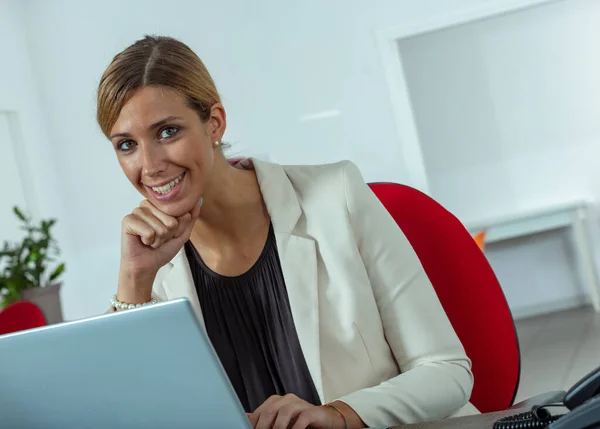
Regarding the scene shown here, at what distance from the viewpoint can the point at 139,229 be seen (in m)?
1.52

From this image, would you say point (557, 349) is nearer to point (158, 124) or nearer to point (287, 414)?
point (158, 124)

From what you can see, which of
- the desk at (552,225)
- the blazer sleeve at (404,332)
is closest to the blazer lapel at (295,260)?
the blazer sleeve at (404,332)

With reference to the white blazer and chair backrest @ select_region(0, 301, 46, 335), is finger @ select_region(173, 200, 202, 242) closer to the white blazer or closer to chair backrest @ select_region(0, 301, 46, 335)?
the white blazer

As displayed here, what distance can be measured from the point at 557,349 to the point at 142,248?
4209mm

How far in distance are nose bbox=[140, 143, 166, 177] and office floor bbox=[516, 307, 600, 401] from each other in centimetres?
290

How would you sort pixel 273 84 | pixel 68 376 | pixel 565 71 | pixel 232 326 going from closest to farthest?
pixel 68 376, pixel 232 326, pixel 273 84, pixel 565 71

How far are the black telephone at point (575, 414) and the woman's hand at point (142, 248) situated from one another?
30.2 inches

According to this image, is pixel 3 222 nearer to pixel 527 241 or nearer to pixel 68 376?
pixel 527 241

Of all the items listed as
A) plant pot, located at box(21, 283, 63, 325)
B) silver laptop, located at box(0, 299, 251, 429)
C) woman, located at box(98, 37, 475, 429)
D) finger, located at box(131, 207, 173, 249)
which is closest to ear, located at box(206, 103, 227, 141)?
woman, located at box(98, 37, 475, 429)

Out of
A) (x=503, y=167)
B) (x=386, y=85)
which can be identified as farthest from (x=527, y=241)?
(x=386, y=85)

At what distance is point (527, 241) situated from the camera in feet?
23.6

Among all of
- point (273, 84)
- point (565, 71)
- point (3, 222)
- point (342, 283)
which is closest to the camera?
point (342, 283)

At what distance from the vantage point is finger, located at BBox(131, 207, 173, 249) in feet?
4.98

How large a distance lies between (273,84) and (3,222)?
87.9 inches
